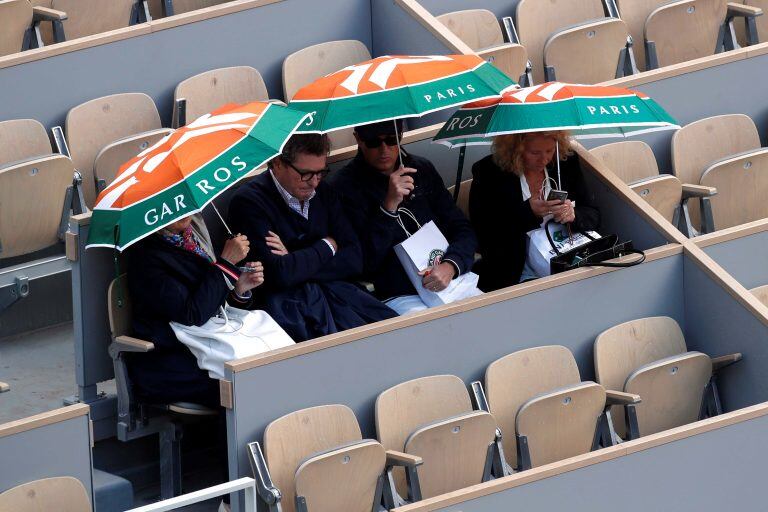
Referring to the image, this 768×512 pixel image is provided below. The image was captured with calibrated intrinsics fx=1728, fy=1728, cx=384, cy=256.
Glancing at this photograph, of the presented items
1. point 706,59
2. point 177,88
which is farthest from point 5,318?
point 706,59

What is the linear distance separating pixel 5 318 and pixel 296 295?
1732 mm

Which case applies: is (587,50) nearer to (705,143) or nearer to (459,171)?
(705,143)

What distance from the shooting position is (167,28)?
299 inches

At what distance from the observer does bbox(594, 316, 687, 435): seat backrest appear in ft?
21.4

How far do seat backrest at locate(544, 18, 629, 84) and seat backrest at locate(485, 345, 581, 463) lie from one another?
2107mm

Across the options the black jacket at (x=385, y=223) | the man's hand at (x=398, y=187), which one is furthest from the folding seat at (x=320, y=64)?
the man's hand at (x=398, y=187)

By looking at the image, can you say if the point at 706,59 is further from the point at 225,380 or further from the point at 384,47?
the point at 225,380

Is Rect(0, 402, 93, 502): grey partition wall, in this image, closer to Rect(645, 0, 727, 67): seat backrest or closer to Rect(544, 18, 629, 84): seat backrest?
Rect(544, 18, 629, 84): seat backrest

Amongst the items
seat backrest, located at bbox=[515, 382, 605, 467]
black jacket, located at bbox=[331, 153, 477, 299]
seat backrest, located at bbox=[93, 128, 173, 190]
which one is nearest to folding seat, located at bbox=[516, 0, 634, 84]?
black jacket, located at bbox=[331, 153, 477, 299]

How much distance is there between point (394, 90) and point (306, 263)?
723 mm

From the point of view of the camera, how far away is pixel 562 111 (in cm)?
641

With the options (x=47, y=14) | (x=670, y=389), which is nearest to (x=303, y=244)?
(x=670, y=389)

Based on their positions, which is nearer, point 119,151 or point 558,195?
point 558,195

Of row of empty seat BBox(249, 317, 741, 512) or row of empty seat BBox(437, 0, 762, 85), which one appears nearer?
row of empty seat BBox(249, 317, 741, 512)
